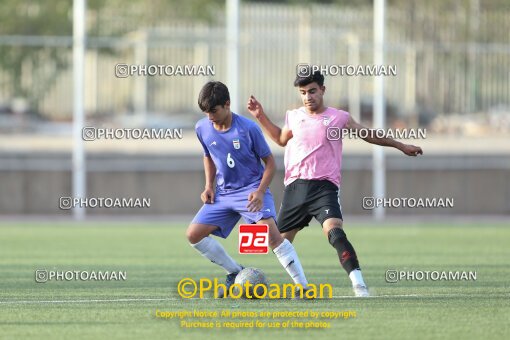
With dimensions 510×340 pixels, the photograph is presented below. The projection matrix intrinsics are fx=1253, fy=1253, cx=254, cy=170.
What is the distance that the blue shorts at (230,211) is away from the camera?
11.0 metres

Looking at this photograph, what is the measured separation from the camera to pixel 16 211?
25.0 m

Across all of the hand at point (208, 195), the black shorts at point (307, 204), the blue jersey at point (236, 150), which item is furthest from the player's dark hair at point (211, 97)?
the black shorts at point (307, 204)

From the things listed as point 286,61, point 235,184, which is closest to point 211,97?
point 235,184

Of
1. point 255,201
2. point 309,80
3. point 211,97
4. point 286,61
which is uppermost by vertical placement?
point 309,80

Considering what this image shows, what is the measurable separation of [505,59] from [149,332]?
1795 cm

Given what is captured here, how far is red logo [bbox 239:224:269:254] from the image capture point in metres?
10.6

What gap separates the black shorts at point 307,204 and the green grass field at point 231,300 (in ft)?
2.44

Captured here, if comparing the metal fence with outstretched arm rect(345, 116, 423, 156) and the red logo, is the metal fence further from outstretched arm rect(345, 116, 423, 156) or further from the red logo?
the red logo

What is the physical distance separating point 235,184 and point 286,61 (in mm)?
14688

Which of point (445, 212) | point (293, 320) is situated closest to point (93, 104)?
point (445, 212)

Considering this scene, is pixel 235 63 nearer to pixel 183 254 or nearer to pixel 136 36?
pixel 136 36

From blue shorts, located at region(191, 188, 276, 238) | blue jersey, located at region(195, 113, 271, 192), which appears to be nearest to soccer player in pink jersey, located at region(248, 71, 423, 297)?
blue jersey, located at region(195, 113, 271, 192)

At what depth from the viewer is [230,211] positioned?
11133 millimetres

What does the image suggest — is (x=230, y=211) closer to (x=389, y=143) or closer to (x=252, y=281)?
(x=252, y=281)
